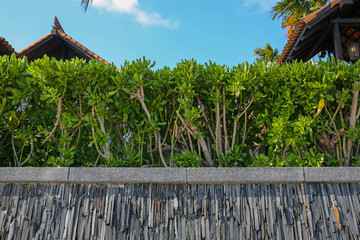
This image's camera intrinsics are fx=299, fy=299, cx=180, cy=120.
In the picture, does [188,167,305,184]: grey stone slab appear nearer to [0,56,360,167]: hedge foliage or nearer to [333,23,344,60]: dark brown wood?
[0,56,360,167]: hedge foliage

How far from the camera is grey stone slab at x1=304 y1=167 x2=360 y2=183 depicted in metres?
3.20

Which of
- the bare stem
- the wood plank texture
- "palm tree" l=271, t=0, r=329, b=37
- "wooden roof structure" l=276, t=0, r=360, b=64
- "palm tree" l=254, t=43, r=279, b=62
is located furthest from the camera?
"palm tree" l=254, t=43, r=279, b=62

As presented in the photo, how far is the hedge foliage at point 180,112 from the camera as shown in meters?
3.40

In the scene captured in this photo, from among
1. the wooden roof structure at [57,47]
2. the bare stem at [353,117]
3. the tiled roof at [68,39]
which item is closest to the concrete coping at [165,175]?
the bare stem at [353,117]

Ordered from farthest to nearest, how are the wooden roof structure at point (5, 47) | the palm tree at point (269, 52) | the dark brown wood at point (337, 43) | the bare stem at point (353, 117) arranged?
the palm tree at point (269, 52), the dark brown wood at point (337, 43), the wooden roof structure at point (5, 47), the bare stem at point (353, 117)

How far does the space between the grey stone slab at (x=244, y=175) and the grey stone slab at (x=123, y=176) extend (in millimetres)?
168

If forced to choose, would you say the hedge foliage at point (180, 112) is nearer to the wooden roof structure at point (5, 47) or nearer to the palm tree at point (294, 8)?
the wooden roof structure at point (5, 47)

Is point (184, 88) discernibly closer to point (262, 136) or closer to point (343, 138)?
point (262, 136)

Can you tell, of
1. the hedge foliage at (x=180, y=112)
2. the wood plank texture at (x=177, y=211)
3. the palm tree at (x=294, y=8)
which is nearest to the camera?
the wood plank texture at (x=177, y=211)

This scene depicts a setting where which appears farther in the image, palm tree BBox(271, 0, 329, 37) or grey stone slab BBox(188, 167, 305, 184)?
palm tree BBox(271, 0, 329, 37)

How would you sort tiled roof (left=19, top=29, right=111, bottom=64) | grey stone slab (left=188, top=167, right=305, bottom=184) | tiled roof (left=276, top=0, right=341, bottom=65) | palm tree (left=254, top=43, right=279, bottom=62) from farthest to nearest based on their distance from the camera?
1. palm tree (left=254, top=43, right=279, bottom=62)
2. tiled roof (left=19, top=29, right=111, bottom=64)
3. tiled roof (left=276, top=0, right=341, bottom=65)
4. grey stone slab (left=188, top=167, right=305, bottom=184)

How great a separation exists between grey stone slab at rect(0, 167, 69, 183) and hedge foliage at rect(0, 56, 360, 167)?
244mm

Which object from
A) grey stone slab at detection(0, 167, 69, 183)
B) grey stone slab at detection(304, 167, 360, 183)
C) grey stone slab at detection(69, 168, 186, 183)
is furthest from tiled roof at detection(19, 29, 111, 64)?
grey stone slab at detection(304, 167, 360, 183)

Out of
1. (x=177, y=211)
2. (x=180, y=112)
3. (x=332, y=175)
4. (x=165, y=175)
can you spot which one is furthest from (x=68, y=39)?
(x=332, y=175)
